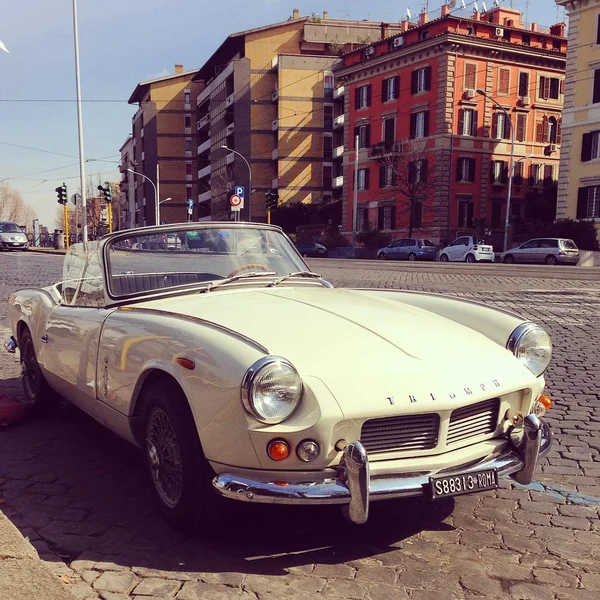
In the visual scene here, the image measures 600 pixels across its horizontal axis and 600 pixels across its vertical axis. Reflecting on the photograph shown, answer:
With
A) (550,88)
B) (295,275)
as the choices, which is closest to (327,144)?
(550,88)

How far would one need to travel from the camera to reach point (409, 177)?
1793 inches

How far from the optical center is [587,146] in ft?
123

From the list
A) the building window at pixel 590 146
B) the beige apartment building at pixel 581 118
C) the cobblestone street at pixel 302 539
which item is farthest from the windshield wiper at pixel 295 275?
the building window at pixel 590 146

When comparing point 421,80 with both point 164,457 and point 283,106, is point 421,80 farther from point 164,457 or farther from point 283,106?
point 164,457

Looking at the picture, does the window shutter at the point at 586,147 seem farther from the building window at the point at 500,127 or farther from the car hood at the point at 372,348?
the car hood at the point at 372,348

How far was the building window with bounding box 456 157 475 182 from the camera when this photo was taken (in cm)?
4588

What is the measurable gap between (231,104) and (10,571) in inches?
2534

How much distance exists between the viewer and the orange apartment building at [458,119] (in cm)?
4497

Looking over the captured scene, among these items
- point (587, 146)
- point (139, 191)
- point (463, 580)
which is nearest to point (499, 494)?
point (463, 580)

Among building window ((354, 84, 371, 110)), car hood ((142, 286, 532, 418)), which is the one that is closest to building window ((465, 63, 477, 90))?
building window ((354, 84, 371, 110))

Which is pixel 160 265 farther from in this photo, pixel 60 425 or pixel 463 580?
pixel 463 580

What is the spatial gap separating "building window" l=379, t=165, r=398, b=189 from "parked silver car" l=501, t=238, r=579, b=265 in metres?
15.1

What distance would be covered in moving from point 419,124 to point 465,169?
4.31m

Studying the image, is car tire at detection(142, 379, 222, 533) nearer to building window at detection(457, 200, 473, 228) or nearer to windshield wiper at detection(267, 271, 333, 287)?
windshield wiper at detection(267, 271, 333, 287)
